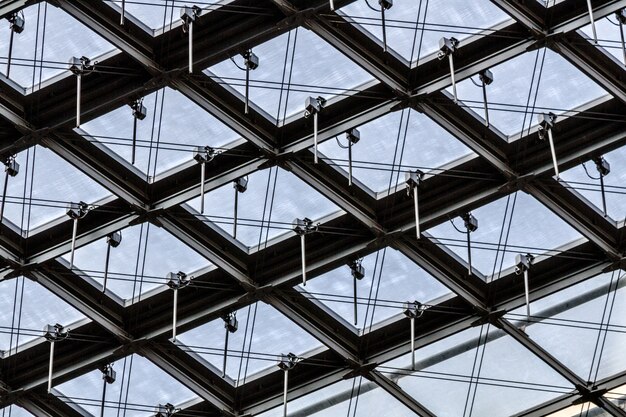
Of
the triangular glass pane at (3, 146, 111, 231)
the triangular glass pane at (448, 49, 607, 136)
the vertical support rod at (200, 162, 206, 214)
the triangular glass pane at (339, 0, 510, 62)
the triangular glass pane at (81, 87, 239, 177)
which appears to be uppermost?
the triangular glass pane at (339, 0, 510, 62)

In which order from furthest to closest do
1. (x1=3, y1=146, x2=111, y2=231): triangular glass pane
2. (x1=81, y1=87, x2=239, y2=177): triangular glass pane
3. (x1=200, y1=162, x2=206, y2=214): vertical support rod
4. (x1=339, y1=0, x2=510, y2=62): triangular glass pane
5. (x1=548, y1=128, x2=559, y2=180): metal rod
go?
1. (x1=3, y1=146, x2=111, y2=231): triangular glass pane
2. (x1=81, y1=87, x2=239, y2=177): triangular glass pane
3. (x1=200, y1=162, x2=206, y2=214): vertical support rod
4. (x1=548, y1=128, x2=559, y2=180): metal rod
5. (x1=339, y1=0, x2=510, y2=62): triangular glass pane

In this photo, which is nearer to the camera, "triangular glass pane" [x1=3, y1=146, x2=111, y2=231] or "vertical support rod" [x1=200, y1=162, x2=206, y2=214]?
"vertical support rod" [x1=200, y1=162, x2=206, y2=214]

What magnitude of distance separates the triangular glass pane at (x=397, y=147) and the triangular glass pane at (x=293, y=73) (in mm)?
1273

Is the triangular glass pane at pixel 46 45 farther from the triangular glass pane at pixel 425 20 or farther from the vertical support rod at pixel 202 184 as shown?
the triangular glass pane at pixel 425 20

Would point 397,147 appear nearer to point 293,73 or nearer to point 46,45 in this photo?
point 293,73

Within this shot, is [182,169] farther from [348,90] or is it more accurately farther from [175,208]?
[348,90]

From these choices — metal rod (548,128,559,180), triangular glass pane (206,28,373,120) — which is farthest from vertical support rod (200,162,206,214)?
metal rod (548,128,559,180)

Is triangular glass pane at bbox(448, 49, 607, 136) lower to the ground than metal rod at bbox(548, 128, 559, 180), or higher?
higher

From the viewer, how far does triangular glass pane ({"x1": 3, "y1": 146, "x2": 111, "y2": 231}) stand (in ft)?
160

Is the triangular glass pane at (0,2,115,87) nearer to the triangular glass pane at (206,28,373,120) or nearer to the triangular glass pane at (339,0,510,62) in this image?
the triangular glass pane at (206,28,373,120)

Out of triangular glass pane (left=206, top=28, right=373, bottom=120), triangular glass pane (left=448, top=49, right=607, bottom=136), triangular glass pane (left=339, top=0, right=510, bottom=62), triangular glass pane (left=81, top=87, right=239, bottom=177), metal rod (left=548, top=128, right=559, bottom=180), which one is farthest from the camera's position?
triangular glass pane (left=81, top=87, right=239, bottom=177)

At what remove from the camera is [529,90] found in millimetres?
47938

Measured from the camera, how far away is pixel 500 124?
1930 inches

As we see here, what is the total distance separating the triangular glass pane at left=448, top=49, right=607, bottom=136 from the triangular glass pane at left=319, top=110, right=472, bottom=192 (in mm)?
1346
